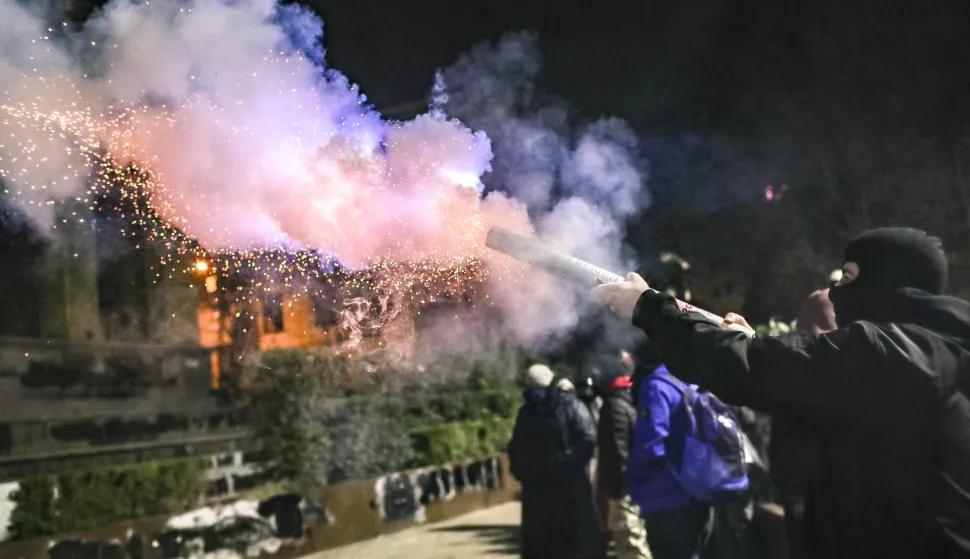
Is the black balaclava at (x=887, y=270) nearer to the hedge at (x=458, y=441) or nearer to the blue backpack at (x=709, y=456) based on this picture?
the blue backpack at (x=709, y=456)

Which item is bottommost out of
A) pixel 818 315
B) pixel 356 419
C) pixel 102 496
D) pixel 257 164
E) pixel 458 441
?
pixel 458 441

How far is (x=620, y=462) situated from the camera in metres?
5.98

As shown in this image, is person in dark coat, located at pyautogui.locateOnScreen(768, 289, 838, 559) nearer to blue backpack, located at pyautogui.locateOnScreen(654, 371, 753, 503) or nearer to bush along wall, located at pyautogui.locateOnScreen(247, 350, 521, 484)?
blue backpack, located at pyautogui.locateOnScreen(654, 371, 753, 503)

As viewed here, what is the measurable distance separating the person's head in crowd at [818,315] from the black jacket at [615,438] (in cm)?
148

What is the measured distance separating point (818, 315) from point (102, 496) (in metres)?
5.69

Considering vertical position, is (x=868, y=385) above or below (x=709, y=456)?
above

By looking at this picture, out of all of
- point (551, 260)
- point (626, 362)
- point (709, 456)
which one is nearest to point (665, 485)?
point (709, 456)

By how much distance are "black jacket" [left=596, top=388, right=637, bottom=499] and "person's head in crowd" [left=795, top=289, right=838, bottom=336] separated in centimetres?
148

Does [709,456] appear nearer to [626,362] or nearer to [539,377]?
[539,377]

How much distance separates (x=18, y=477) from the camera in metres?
6.46

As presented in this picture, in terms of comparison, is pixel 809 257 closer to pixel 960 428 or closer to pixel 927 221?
pixel 927 221

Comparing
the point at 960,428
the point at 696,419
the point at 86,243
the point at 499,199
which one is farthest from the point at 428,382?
the point at 960,428

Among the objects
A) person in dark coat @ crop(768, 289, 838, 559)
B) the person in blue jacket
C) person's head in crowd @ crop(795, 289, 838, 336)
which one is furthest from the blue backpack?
person's head in crowd @ crop(795, 289, 838, 336)

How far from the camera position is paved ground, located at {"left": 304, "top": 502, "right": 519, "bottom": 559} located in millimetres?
8305
